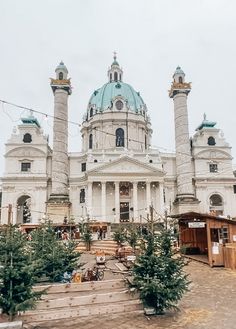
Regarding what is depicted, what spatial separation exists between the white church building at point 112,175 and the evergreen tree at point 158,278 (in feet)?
114

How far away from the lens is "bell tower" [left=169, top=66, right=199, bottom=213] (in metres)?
47.5

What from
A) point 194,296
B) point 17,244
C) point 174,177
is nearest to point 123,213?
point 174,177

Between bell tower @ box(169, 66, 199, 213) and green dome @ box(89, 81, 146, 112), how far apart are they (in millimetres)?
16142

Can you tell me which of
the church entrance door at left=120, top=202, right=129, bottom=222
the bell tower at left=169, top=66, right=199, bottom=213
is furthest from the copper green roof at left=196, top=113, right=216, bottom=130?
the church entrance door at left=120, top=202, right=129, bottom=222

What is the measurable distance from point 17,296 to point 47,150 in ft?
153

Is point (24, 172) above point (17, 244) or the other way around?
above

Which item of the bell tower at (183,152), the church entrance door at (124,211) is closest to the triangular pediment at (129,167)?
the bell tower at (183,152)

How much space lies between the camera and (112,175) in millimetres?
50500

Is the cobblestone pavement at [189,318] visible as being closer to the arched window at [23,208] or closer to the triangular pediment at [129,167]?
the triangular pediment at [129,167]

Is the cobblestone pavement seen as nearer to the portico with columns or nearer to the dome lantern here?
the portico with columns

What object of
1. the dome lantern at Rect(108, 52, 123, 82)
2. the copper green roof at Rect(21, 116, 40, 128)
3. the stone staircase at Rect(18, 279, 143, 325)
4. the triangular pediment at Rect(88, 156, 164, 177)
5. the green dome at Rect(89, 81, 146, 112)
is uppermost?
the dome lantern at Rect(108, 52, 123, 82)

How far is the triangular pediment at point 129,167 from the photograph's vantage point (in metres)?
50.6

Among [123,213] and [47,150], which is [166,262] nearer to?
[123,213]

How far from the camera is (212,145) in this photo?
58.1 m
